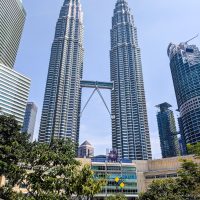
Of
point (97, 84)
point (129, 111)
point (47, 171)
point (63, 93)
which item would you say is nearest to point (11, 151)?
point (47, 171)

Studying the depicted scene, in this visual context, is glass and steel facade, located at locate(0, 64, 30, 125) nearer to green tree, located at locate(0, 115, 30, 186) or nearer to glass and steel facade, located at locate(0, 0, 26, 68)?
glass and steel facade, located at locate(0, 0, 26, 68)

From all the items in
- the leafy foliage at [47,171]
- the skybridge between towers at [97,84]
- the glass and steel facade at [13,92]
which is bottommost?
the leafy foliage at [47,171]

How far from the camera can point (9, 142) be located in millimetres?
47625

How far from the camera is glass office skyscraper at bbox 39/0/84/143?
157750 millimetres

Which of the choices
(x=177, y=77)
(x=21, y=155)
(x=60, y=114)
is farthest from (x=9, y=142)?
(x=177, y=77)

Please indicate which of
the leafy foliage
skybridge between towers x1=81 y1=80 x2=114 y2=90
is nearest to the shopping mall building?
the leafy foliage

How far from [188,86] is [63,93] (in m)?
96.8

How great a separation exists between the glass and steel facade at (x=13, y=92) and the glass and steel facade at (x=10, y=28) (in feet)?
47.1

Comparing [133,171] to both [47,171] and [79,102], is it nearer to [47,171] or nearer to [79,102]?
[47,171]

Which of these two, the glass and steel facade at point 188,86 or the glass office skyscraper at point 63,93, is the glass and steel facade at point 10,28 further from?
the glass and steel facade at point 188,86

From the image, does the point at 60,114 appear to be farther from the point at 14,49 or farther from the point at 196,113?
the point at 196,113

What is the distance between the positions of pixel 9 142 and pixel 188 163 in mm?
35571

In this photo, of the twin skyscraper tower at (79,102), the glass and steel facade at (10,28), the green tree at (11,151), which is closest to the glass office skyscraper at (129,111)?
the twin skyscraper tower at (79,102)

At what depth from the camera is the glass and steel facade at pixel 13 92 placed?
130 metres
